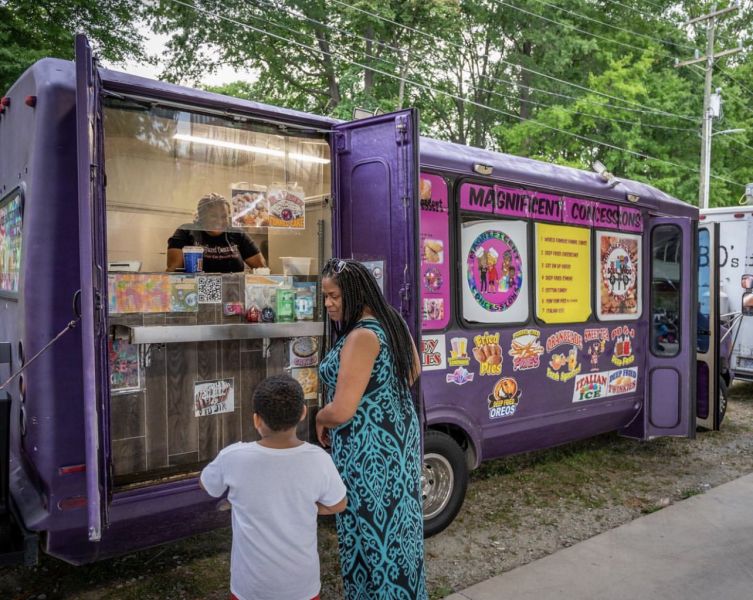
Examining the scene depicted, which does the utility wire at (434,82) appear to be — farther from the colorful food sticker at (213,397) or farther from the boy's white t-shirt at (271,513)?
the boy's white t-shirt at (271,513)

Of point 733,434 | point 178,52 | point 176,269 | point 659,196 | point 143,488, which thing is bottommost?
point 733,434

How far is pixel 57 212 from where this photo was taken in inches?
136

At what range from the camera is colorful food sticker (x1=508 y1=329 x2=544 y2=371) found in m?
5.53

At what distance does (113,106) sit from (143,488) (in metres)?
2.13

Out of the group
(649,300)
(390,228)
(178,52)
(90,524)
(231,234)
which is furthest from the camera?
(178,52)

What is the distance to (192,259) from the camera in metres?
4.79

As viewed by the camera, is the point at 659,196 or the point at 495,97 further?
the point at 495,97

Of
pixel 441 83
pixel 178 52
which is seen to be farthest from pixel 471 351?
pixel 441 83

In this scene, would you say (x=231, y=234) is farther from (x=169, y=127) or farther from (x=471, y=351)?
(x=471, y=351)

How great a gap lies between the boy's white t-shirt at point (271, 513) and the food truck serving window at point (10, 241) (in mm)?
2111

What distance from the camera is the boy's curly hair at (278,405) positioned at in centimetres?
246

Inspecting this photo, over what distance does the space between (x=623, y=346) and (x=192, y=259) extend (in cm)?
413

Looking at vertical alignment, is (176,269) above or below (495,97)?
below

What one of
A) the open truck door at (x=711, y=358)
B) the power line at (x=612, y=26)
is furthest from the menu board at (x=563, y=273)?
the power line at (x=612, y=26)
